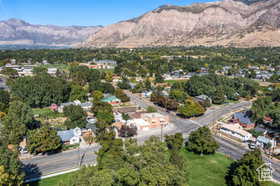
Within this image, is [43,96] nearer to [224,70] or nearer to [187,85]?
[187,85]

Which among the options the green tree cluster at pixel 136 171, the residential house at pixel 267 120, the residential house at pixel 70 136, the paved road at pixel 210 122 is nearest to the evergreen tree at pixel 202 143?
the paved road at pixel 210 122

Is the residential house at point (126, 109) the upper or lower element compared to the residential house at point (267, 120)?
upper

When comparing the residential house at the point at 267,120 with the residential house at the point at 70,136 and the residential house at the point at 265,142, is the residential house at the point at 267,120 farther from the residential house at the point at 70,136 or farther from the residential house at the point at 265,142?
the residential house at the point at 70,136

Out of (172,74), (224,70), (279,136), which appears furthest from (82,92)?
(224,70)

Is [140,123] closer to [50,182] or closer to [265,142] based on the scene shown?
[50,182]

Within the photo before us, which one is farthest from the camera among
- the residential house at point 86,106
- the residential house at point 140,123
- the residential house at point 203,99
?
the residential house at point 203,99

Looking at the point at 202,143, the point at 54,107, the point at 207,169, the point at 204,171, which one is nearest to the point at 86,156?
the point at 204,171
